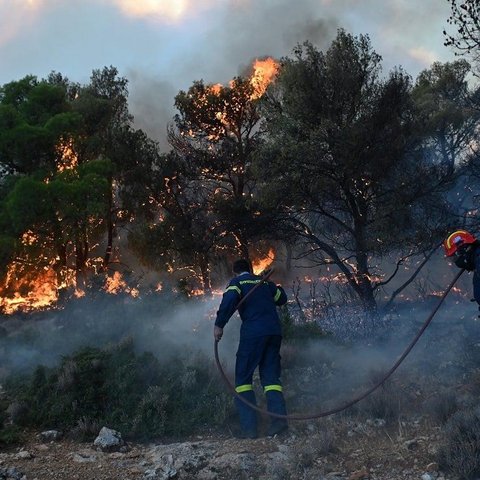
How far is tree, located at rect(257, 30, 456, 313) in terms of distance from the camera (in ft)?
36.2

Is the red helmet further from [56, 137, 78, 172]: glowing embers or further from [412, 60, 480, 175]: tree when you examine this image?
[56, 137, 78, 172]: glowing embers

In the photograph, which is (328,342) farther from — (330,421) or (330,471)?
(330,471)

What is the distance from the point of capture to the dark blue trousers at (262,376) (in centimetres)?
618

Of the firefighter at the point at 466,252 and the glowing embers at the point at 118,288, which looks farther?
the glowing embers at the point at 118,288

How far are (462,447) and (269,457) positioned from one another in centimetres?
180

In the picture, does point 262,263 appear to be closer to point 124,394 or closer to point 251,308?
point 124,394

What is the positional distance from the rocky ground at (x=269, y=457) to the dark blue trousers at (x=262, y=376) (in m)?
0.23

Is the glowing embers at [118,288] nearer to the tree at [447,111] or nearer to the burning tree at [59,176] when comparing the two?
the burning tree at [59,176]

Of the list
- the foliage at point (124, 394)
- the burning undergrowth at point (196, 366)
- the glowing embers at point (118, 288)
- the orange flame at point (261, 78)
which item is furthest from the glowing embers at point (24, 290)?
the foliage at point (124, 394)

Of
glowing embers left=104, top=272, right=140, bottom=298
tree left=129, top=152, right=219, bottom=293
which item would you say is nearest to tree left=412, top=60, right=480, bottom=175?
tree left=129, top=152, right=219, bottom=293

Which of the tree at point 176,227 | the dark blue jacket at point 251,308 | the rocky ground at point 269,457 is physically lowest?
the rocky ground at point 269,457

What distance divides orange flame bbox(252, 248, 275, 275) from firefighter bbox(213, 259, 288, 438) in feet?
48.7

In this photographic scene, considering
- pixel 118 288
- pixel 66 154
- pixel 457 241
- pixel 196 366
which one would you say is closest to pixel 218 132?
pixel 66 154

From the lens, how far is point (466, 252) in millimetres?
5789
